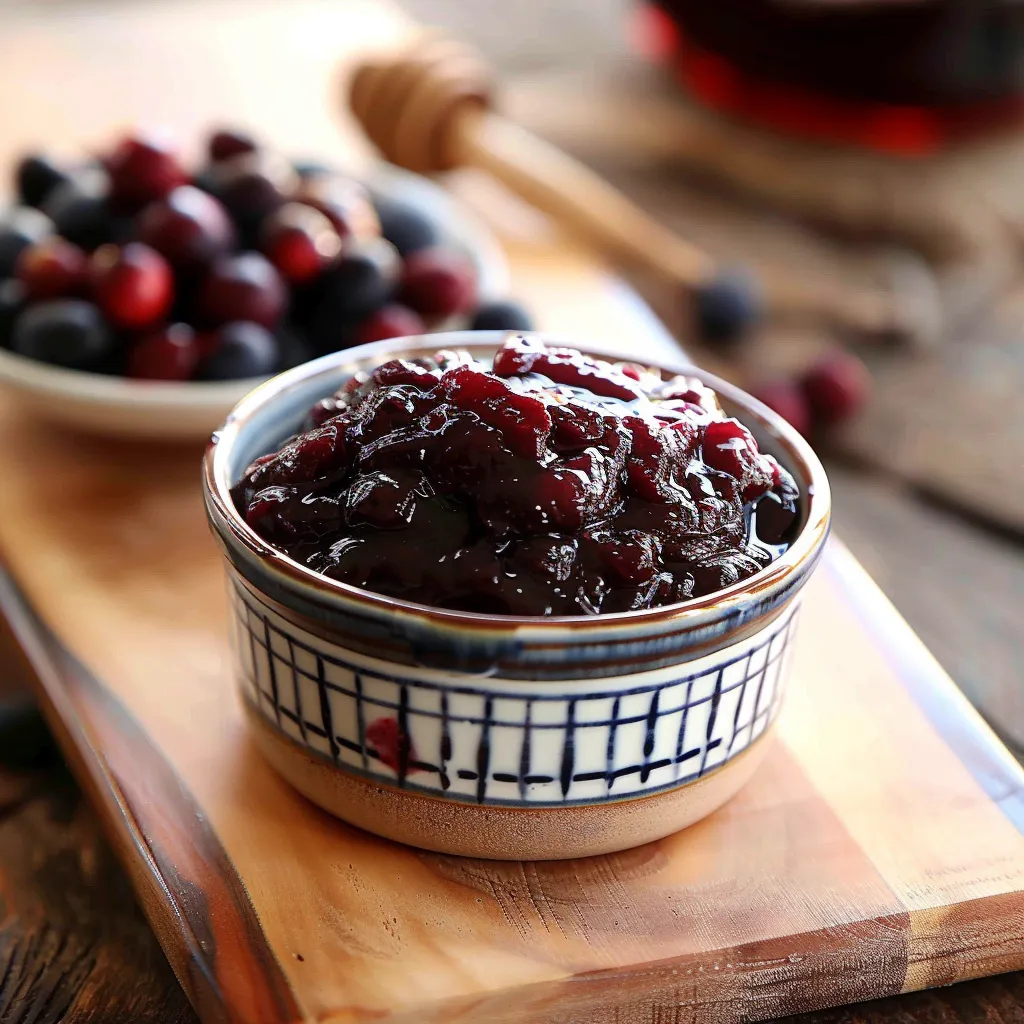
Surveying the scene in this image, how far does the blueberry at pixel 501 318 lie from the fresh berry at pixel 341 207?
186mm

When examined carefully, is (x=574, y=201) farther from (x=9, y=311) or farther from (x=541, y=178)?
(x=9, y=311)

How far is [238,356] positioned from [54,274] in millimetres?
259

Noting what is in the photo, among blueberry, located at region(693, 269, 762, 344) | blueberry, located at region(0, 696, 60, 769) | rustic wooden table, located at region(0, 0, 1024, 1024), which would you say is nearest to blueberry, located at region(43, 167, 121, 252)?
rustic wooden table, located at region(0, 0, 1024, 1024)

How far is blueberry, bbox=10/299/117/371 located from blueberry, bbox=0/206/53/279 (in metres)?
0.17

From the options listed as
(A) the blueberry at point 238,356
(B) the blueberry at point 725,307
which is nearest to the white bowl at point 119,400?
(A) the blueberry at point 238,356

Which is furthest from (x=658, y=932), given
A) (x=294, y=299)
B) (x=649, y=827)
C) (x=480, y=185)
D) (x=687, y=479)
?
(x=480, y=185)

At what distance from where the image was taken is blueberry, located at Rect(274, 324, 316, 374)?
Result: 158cm

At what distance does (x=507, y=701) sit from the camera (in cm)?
91

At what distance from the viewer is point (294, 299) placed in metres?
1.64

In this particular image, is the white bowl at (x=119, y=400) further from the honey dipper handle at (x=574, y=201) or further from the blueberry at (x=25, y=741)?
the honey dipper handle at (x=574, y=201)

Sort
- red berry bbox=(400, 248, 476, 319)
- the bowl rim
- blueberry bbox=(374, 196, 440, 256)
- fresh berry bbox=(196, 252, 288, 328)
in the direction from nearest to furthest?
the bowl rim
fresh berry bbox=(196, 252, 288, 328)
red berry bbox=(400, 248, 476, 319)
blueberry bbox=(374, 196, 440, 256)

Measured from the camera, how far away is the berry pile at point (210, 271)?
59.3 inches

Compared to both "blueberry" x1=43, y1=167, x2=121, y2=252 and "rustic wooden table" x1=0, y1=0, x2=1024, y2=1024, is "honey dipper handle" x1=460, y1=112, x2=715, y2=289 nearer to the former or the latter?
"rustic wooden table" x1=0, y1=0, x2=1024, y2=1024

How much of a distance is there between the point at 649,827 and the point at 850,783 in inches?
7.8
